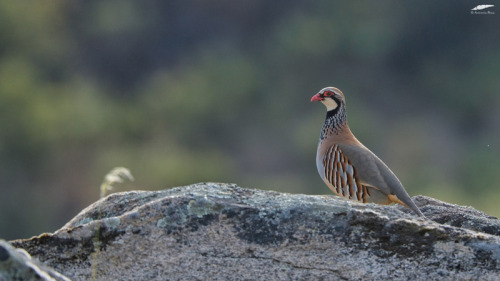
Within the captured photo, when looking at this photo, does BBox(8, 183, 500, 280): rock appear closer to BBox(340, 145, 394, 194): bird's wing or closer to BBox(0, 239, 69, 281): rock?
BBox(0, 239, 69, 281): rock

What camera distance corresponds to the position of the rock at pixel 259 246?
161 inches

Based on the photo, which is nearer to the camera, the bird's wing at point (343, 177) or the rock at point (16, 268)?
the rock at point (16, 268)

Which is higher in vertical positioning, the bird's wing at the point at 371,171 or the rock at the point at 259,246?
the bird's wing at the point at 371,171

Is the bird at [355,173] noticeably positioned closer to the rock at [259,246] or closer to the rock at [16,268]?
the rock at [259,246]

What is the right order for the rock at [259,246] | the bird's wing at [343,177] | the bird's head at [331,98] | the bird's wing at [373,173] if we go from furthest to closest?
the bird's head at [331,98], the bird's wing at [343,177], the bird's wing at [373,173], the rock at [259,246]

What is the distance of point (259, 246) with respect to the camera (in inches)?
163

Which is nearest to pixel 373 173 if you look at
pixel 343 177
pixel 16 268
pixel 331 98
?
pixel 343 177

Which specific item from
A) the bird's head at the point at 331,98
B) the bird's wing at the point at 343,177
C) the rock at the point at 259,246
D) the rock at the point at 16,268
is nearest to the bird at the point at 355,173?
the bird's wing at the point at 343,177

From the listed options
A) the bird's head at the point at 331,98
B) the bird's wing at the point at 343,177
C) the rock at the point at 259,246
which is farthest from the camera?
the bird's head at the point at 331,98

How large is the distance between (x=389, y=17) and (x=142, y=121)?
40.1 ft

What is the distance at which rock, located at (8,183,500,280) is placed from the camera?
4.08 m

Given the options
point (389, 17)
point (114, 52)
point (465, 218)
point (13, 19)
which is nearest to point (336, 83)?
point (389, 17)

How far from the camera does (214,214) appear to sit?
423cm

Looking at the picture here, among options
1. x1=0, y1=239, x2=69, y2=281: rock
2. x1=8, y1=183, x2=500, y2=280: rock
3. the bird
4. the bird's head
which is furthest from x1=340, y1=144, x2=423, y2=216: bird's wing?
x1=0, y1=239, x2=69, y2=281: rock
